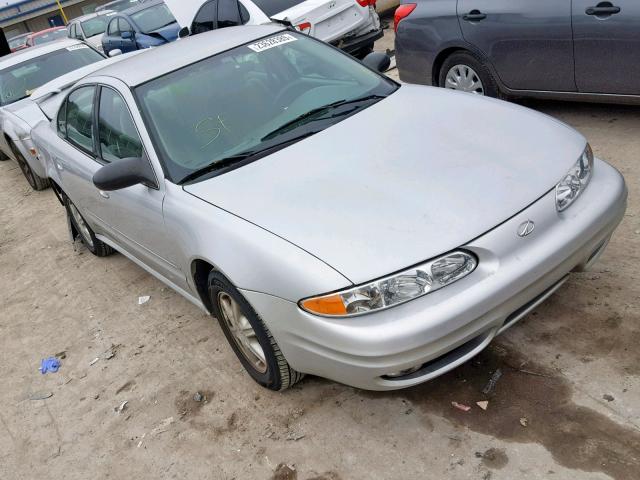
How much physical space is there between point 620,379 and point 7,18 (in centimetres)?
5233

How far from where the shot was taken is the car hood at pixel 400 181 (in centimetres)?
257

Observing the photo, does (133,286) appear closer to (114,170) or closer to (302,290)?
(114,170)

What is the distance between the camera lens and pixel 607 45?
184 inches

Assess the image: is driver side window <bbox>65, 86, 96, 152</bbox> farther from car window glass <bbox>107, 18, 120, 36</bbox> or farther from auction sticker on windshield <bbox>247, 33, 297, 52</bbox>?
car window glass <bbox>107, 18, 120, 36</bbox>

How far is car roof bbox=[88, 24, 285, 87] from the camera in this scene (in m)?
3.82

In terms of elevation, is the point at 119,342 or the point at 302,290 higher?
the point at 302,290

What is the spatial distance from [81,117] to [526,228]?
333cm

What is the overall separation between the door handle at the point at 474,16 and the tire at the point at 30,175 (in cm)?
574

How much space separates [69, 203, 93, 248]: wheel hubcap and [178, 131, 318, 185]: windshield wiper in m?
2.60

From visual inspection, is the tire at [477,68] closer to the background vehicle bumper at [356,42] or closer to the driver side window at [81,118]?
the background vehicle bumper at [356,42]

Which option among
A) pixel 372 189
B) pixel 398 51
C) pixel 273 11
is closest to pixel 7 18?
pixel 273 11

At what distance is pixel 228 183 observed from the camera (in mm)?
3158

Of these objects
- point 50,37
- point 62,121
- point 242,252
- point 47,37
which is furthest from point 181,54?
point 47,37

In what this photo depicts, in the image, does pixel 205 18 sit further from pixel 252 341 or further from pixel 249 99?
pixel 252 341
